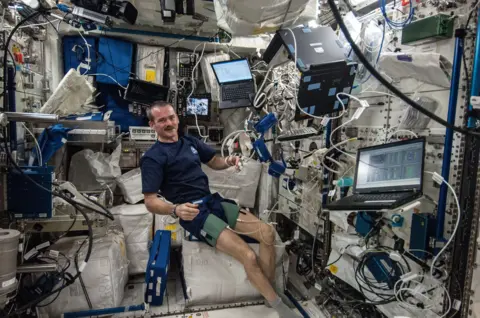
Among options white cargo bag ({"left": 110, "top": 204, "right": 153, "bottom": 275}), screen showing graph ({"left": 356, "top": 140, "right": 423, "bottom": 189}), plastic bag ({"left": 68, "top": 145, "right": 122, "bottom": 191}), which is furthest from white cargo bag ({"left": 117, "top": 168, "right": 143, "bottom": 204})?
screen showing graph ({"left": 356, "top": 140, "right": 423, "bottom": 189})

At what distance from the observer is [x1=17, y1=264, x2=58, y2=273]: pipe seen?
1.96 meters

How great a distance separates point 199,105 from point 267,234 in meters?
1.85

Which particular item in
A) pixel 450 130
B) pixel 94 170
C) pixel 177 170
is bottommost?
pixel 94 170

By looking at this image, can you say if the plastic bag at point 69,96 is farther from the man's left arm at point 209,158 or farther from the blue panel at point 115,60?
the man's left arm at point 209,158

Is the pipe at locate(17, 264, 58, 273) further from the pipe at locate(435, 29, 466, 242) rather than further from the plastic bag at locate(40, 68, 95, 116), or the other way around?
the pipe at locate(435, 29, 466, 242)

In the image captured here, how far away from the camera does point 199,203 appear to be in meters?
2.31

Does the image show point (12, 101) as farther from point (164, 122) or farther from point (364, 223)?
point (364, 223)

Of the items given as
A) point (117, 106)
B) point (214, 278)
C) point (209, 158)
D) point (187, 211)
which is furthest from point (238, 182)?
point (117, 106)

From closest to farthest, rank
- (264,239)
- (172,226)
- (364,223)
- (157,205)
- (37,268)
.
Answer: (364,223) < (37,268) < (157,205) < (264,239) < (172,226)

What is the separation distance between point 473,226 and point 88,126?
2992 mm

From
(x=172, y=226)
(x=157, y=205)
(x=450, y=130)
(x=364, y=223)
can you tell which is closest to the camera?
(x=450, y=130)

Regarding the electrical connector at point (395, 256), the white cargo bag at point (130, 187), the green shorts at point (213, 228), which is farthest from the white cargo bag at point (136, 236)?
the electrical connector at point (395, 256)

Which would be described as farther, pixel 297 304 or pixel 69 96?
pixel 69 96

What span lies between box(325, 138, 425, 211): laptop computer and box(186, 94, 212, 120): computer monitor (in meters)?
2.10
